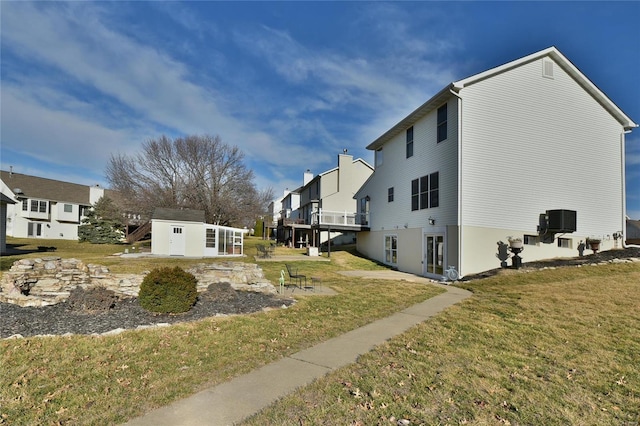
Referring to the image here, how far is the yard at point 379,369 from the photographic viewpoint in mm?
3400

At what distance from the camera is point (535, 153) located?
15789mm

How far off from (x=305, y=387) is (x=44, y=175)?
50.0 metres

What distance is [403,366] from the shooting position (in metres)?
4.61

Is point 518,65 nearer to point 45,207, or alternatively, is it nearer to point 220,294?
point 220,294

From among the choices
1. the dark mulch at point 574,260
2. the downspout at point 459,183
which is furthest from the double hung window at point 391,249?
the dark mulch at point 574,260

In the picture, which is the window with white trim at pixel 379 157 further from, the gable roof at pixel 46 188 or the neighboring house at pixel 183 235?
the gable roof at pixel 46 188

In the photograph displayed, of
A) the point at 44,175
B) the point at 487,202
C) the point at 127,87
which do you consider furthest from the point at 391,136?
the point at 44,175

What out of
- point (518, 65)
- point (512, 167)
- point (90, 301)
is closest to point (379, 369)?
point (90, 301)

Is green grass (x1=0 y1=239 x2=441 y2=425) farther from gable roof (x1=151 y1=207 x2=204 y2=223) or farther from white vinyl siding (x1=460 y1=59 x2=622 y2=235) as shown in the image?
gable roof (x1=151 y1=207 x2=204 y2=223)

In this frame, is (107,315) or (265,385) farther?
(107,315)

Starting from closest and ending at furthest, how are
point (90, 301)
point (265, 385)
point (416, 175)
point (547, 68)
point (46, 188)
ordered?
point (265, 385), point (90, 301), point (547, 68), point (416, 175), point (46, 188)

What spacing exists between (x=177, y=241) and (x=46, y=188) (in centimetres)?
2760

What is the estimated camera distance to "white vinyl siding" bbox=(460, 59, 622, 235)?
583 inches

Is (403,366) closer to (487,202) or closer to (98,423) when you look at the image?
(98,423)
